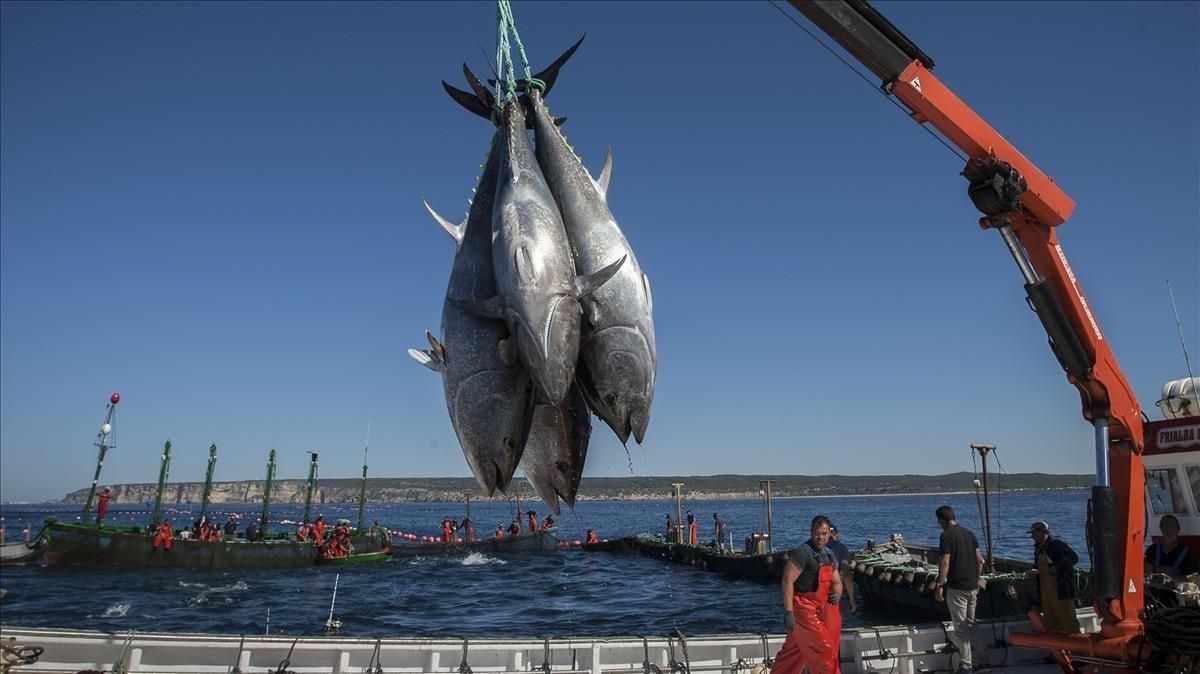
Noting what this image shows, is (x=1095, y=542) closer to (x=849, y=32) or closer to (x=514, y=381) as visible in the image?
(x=849, y=32)

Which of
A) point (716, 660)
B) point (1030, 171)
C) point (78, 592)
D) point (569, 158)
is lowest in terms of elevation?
point (78, 592)

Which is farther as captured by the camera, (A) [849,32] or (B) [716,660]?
(B) [716,660]

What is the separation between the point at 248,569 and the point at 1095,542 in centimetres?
3206

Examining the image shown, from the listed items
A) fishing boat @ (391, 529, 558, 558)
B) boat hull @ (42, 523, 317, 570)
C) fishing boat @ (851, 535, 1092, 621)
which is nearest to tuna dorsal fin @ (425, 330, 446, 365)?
fishing boat @ (851, 535, 1092, 621)

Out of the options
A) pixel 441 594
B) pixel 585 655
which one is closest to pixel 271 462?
pixel 441 594

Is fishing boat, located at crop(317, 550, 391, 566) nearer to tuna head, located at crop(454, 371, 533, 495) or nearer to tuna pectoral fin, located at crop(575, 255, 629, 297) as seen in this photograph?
tuna head, located at crop(454, 371, 533, 495)

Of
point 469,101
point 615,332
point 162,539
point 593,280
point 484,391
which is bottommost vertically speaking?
point 162,539

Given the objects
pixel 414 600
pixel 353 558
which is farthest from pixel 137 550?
pixel 414 600

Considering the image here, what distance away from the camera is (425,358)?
197 inches

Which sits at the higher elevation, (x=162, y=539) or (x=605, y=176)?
(x=605, y=176)

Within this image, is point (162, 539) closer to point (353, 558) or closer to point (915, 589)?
point (353, 558)

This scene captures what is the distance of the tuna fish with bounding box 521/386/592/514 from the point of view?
4.77 meters

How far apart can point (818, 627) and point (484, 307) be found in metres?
3.59

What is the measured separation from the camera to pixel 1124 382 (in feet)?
22.1
